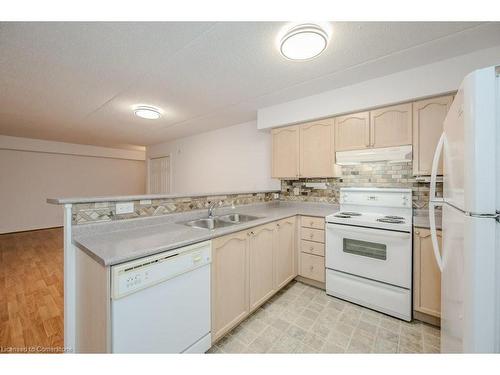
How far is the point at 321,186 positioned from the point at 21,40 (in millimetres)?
3069

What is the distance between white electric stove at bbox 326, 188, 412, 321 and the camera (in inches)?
66.9

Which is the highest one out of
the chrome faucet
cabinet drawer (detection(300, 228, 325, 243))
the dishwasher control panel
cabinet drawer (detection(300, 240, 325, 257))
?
the chrome faucet

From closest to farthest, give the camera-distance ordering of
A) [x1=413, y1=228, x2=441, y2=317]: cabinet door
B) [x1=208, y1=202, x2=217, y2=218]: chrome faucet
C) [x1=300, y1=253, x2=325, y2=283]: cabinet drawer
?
[x1=413, y1=228, x2=441, y2=317]: cabinet door, [x1=208, y1=202, x2=217, y2=218]: chrome faucet, [x1=300, y1=253, x2=325, y2=283]: cabinet drawer

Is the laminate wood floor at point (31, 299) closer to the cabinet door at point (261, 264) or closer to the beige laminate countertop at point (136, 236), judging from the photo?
the beige laminate countertop at point (136, 236)

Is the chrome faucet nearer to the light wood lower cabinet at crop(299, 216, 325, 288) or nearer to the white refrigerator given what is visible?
the light wood lower cabinet at crop(299, 216, 325, 288)

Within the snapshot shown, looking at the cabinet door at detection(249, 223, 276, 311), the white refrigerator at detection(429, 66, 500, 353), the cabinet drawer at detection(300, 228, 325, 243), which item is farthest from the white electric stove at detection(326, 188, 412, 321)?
the white refrigerator at detection(429, 66, 500, 353)

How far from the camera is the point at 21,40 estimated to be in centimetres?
141

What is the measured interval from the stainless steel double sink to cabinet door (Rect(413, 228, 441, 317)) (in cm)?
141

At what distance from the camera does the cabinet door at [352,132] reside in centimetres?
212

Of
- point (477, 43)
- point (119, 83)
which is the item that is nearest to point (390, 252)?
point (477, 43)

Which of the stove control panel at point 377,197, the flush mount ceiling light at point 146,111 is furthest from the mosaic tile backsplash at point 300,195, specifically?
the flush mount ceiling light at point 146,111

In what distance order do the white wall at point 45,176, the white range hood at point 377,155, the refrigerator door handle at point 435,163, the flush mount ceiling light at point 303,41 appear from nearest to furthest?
1. the refrigerator door handle at point 435,163
2. the flush mount ceiling light at point 303,41
3. the white range hood at point 377,155
4. the white wall at point 45,176

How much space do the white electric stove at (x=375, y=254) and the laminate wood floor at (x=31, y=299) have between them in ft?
7.66

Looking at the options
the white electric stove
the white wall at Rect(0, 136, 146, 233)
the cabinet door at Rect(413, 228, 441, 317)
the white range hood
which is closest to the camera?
the cabinet door at Rect(413, 228, 441, 317)
